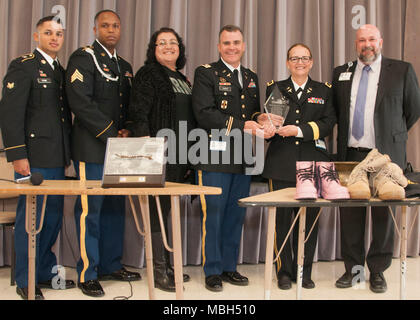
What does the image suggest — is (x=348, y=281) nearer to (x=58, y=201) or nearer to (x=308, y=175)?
(x=308, y=175)

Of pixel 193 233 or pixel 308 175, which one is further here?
pixel 193 233

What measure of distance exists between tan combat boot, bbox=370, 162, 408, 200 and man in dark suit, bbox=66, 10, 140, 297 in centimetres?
162

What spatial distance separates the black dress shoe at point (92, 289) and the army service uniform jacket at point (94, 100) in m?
0.78

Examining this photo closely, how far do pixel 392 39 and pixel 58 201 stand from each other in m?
3.14

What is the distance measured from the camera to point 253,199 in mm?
2027

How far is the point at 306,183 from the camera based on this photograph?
2.13 metres

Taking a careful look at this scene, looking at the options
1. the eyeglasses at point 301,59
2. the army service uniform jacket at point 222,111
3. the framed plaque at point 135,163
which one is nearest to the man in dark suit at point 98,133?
the army service uniform jacket at point 222,111

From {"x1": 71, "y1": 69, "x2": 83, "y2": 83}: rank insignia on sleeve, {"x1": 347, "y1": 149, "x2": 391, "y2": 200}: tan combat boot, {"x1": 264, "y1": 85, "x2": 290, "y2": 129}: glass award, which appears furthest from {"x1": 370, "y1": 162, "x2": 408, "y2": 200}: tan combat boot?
{"x1": 71, "y1": 69, "x2": 83, "y2": 83}: rank insignia on sleeve

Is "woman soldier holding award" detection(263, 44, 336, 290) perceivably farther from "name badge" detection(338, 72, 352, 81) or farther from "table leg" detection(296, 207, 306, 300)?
"table leg" detection(296, 207, 306, 300)

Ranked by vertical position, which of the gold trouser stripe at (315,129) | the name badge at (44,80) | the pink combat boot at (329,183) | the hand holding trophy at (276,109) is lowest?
the pink combat boot at (329,183)

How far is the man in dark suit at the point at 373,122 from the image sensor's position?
120 inches

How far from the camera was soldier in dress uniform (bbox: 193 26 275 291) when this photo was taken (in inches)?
119

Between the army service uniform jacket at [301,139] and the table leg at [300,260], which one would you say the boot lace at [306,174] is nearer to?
the table leg at [300,260]
